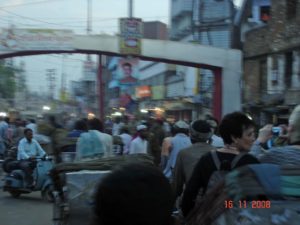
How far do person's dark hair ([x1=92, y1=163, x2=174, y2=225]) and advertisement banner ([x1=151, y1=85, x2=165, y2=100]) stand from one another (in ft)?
154

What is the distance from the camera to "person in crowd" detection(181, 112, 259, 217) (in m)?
3.65

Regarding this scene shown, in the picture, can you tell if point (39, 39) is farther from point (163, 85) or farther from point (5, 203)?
point (163, 85)

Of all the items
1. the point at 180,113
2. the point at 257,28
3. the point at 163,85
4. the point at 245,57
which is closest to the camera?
the point at 257,28

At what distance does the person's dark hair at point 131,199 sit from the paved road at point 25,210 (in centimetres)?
724

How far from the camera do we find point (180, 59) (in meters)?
21.3

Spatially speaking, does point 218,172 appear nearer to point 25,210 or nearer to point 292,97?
point 25,210

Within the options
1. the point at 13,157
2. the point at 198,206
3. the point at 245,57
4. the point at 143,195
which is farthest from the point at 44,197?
the point at 245,57

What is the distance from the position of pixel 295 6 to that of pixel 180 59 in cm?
480

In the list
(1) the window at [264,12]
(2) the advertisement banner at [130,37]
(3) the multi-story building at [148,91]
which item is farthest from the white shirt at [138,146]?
(3) the multi-story building at [148,91]

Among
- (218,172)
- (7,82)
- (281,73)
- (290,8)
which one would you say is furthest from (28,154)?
(7,82)

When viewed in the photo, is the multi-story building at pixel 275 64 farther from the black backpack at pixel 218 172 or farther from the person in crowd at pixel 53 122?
→ the black backpack at pixel 218 172

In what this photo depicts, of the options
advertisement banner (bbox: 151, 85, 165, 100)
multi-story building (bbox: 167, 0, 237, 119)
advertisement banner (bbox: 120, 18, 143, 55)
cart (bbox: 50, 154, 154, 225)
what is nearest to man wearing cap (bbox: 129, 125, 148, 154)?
cart (bbox: 50, 154, 154, 225)

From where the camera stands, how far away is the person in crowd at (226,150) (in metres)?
3.65

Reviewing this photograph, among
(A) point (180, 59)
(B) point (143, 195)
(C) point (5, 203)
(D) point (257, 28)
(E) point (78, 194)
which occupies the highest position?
(D) point (257, 28)
